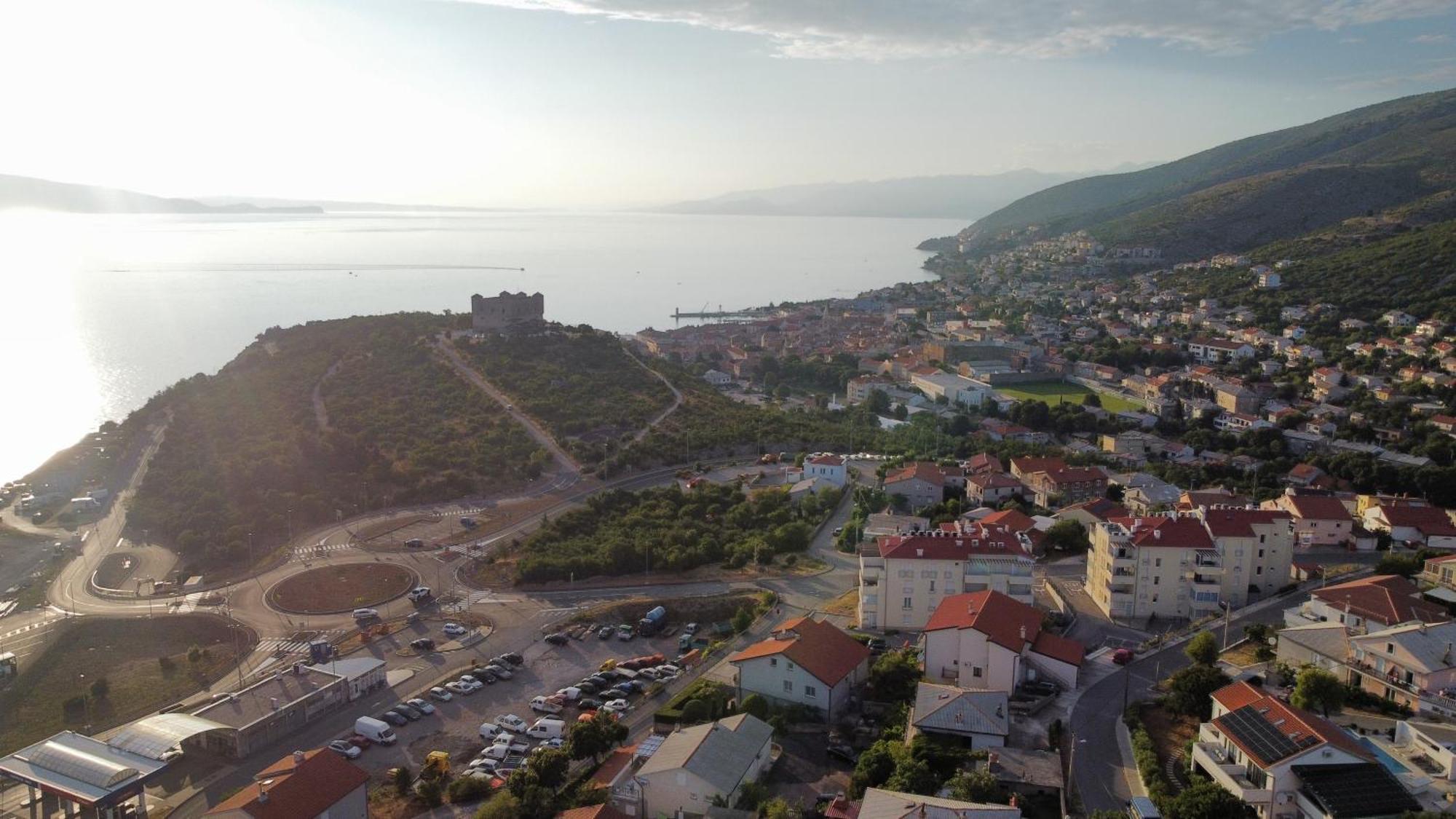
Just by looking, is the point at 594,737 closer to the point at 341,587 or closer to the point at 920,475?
the point at 341,587

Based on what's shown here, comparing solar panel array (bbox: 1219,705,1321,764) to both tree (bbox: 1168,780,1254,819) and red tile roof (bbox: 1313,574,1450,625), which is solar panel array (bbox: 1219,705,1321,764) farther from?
red tile roof (bbox: 1313,574,1450,625)

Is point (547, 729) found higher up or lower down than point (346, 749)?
lower down

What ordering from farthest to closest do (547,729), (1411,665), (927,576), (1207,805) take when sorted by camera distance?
(927,576), (547,729), (1411,665), (1207,805)

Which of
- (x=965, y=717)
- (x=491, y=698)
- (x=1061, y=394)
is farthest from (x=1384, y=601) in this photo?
(x=1061, y=394)

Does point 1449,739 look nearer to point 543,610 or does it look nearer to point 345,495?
point 543,610

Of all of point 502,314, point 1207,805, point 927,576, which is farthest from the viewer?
point 502,314

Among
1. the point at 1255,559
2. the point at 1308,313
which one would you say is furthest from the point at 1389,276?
the point at 1255,559

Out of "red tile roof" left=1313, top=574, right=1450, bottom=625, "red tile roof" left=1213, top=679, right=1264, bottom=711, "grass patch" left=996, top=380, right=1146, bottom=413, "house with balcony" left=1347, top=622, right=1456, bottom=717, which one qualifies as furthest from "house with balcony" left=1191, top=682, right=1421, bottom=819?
"grass patch" left=996, top=380, right=1146, bottom=413
